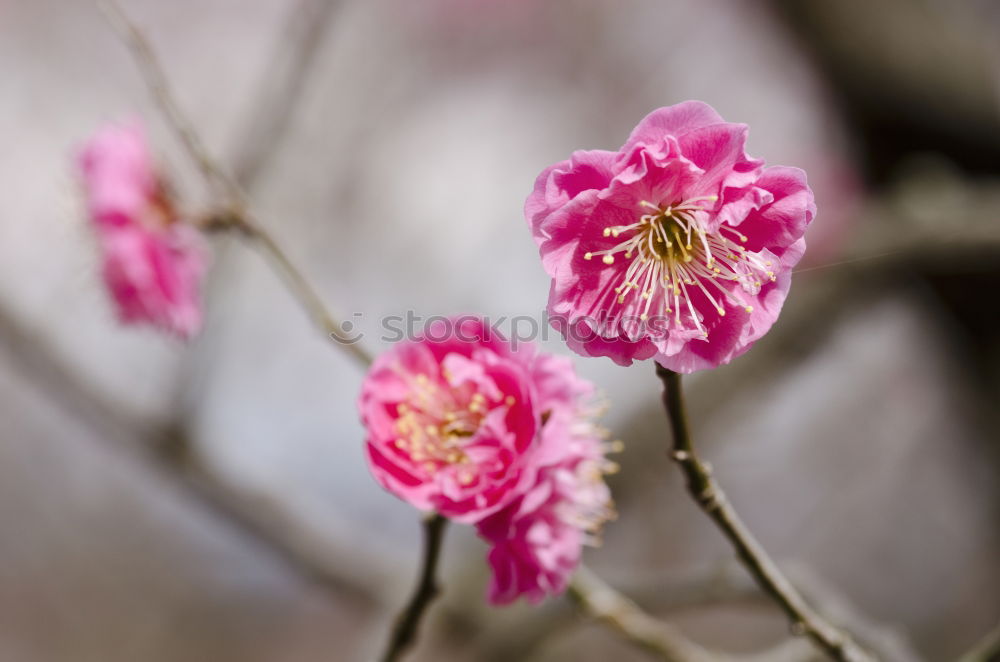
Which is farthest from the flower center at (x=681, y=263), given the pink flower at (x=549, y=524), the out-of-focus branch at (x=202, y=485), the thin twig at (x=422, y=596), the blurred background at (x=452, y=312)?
the out-of-focus branch at (x=202, y=485)

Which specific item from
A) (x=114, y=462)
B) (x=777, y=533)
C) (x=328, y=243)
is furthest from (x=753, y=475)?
(x=114, y=462)

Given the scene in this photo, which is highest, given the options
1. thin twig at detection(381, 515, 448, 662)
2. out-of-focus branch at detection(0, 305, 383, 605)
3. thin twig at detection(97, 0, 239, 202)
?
thin twig at detection(97, 0, 239, 202)

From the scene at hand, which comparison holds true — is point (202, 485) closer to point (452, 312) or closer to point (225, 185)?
point (452, 312)

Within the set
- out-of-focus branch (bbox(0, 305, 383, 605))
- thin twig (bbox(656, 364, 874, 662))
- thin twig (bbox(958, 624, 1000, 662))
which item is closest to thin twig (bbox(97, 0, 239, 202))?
thin twig (bbox(656, 364, 874, 662))

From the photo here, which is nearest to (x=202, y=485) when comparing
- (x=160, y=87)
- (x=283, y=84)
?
(x=283, y=84)

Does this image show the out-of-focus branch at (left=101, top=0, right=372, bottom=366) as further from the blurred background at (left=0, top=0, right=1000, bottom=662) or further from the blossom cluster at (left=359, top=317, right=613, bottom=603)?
the blurred background at (left=0, top=0, right=1000, bottom=662)

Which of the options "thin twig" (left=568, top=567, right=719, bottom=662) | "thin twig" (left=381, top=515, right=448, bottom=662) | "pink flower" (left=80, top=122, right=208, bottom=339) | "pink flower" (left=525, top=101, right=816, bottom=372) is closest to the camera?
"pink flower" (left=525, top=101, right=816, bottom=372)

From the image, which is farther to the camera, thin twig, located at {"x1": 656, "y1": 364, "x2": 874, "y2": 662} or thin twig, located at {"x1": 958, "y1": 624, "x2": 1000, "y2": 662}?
thin twig, located at {"x1": 958, "y1": 624, "x2": 1000, "y2": 662}
